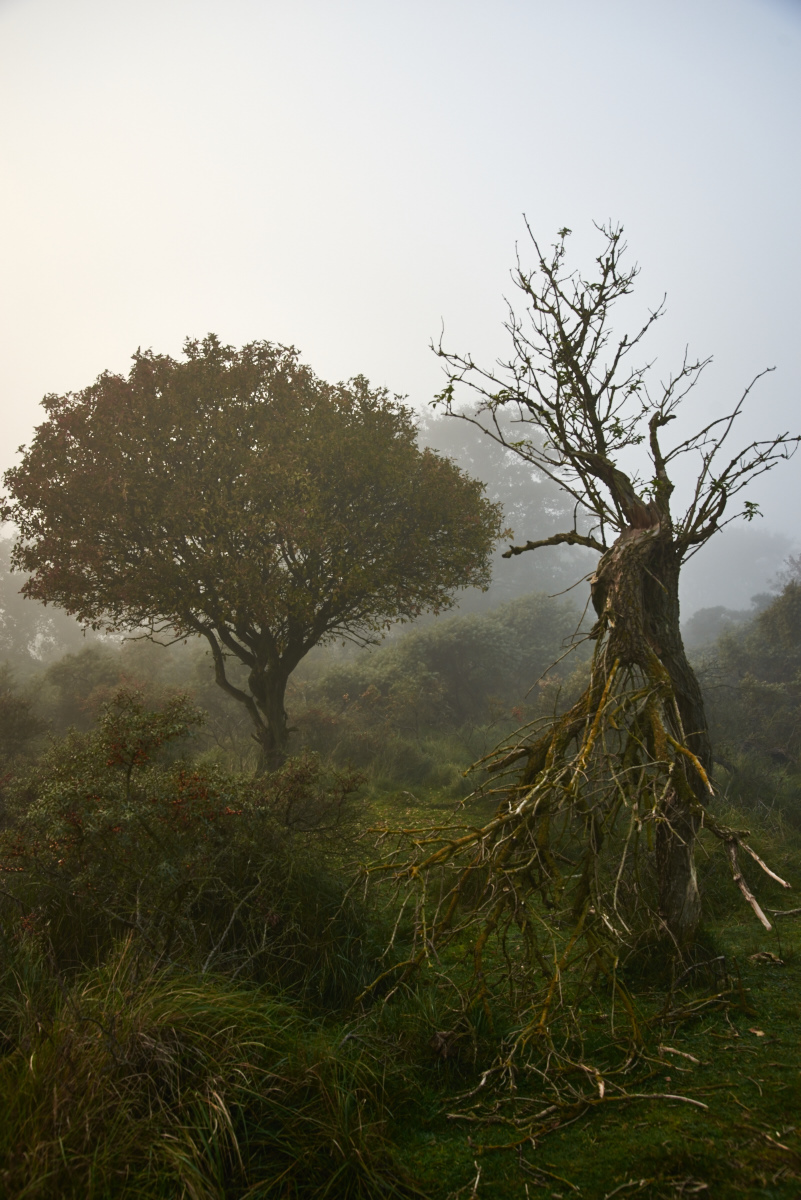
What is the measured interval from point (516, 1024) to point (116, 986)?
2.28m

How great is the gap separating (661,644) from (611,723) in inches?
52.7

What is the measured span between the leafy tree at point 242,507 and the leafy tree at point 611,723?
476 centimetres

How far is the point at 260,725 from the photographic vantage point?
11609 millimetres

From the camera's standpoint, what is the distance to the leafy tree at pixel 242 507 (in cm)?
1009

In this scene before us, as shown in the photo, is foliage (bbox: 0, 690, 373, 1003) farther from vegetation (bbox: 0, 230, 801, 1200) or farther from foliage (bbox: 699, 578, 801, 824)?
foliage (bbox: 699, 578, 801, 824)

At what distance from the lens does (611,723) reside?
3.69 meters

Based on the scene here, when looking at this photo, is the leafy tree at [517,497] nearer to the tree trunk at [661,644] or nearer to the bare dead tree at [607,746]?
the bare dead tree at [607,746]

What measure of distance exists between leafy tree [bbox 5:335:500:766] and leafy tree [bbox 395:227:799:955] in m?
4.76

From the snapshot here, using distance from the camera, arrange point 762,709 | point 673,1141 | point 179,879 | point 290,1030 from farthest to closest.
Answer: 1. point 762,709
2. point 179,879
3. point 290,1030
4. point 673,1141

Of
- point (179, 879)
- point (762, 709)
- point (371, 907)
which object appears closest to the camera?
point (179, 879)

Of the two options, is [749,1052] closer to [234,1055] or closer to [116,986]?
[234,1055]

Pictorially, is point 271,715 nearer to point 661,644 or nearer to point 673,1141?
point 661,644

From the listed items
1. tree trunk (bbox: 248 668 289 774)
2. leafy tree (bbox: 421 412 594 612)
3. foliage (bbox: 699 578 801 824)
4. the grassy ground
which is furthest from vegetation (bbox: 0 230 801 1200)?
leafy tree (bbox: 421 412 594 612)

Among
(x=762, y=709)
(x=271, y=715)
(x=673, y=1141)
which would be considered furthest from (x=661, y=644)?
(x=762, y=709)
